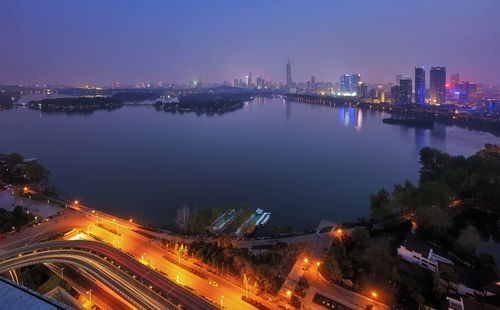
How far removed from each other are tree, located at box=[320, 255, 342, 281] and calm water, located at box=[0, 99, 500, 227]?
2504 millimetres

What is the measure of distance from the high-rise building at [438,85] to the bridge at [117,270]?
41.4 m

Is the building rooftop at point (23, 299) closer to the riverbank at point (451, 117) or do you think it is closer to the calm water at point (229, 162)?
the calm water at point (229, 162)

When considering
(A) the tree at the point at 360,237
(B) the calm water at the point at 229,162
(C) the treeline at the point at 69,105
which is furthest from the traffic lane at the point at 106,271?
(C) the treeline at the point at 69,105

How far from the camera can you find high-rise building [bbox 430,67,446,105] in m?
35.7

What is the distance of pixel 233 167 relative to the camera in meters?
10.5

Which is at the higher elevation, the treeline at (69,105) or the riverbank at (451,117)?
the treeline at (69,105)

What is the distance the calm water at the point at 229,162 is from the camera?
25.2 ft

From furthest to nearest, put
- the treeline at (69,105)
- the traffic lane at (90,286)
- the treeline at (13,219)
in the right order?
1. the treeline at (69,105)
2. the treeline at (13,219)
3. the traffic lane at (90,286)

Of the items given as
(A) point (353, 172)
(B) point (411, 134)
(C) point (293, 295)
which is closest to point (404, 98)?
(B) point (411, 134)

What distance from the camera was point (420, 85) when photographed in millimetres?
36938

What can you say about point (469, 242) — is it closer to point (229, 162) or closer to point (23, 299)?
point (23, 299)

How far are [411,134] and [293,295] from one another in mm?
17004

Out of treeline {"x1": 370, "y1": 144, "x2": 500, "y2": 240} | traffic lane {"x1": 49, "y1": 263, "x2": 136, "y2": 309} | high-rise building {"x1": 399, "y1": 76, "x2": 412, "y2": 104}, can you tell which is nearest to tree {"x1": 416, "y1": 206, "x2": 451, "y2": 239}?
treeline {"x1": 370, "y1": 144, "x2": 500, "y2": 240}

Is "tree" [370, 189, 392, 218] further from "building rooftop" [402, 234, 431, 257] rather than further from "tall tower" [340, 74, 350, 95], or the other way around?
"tall tower" [340, 74, 350, 95]
